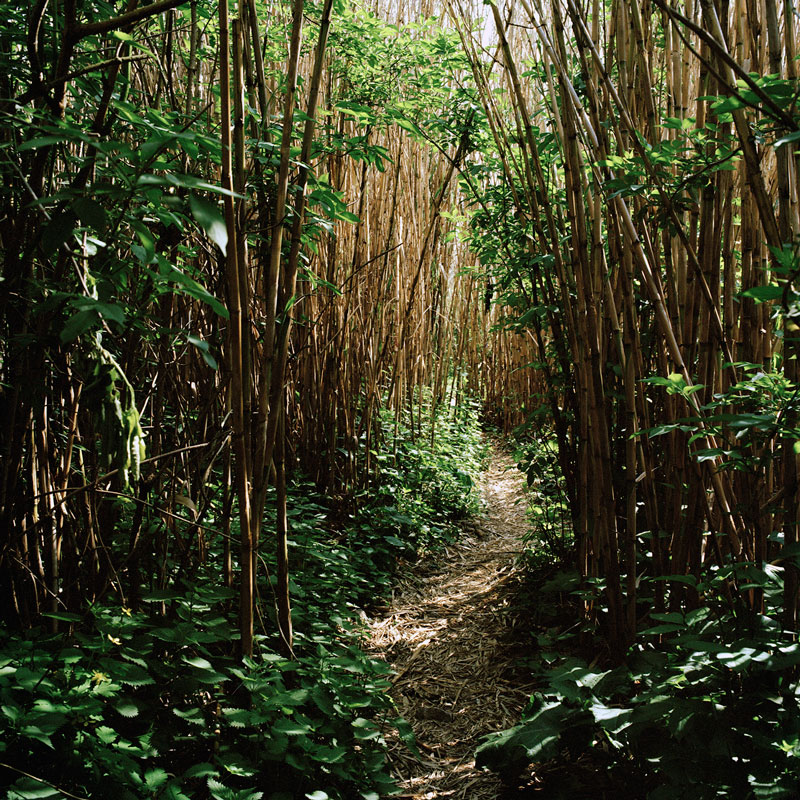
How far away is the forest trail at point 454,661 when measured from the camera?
1.22 meters

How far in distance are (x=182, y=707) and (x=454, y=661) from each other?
2.86 ft

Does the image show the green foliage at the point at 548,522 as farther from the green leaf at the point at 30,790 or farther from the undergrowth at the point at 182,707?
the green leaf at the point at 30,790

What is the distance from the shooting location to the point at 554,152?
1764mm

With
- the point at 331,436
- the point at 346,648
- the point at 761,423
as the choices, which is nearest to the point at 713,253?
the point at 761,423

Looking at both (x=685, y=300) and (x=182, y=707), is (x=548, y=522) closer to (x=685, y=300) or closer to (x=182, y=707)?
(x=685, y=300)

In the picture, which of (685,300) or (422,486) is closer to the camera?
(685,300)

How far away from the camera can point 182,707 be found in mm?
949

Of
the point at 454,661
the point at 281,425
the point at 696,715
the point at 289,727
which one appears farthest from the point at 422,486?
the point at 696,715

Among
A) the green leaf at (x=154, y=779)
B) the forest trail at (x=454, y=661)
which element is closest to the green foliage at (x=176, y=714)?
the green leaf at (x=154, y=779)

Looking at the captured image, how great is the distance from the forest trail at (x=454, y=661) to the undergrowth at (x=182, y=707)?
114 mm

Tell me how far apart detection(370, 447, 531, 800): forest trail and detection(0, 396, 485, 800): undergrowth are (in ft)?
0.37

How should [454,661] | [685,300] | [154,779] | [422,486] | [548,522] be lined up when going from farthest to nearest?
[422,486] < [548,522] < [454,661] < [685,300] < [154,779]

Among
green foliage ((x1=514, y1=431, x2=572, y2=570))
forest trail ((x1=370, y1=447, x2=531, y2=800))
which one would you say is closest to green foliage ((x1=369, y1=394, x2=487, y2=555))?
forest trail ((x1=370, y1=447, x2=531, y2=800))

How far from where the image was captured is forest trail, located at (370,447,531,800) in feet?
3.99
